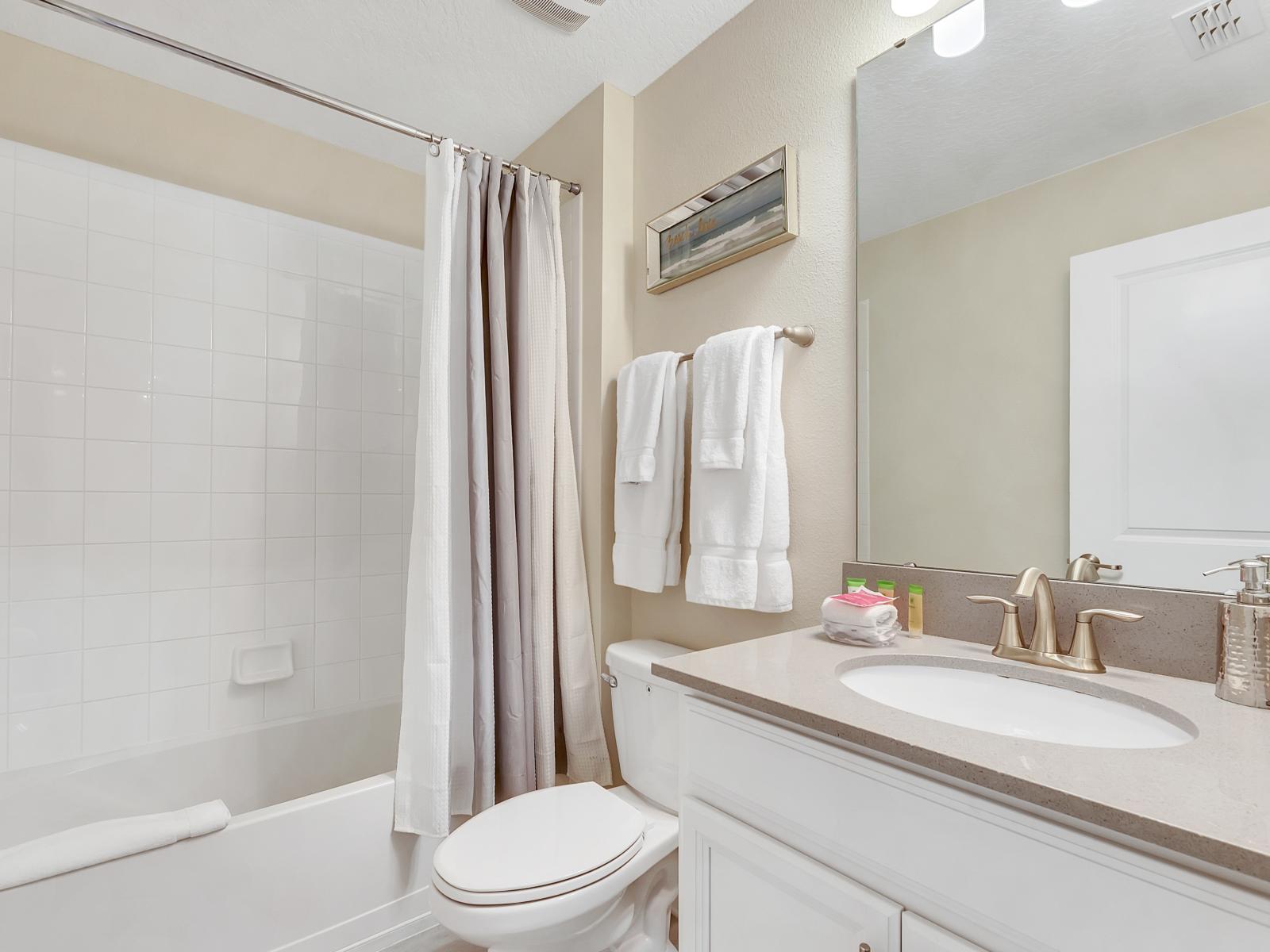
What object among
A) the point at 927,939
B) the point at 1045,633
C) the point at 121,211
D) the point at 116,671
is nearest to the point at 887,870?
the point at 927,939

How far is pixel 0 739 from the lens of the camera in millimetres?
1746

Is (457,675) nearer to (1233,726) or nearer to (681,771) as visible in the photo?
(681,771)

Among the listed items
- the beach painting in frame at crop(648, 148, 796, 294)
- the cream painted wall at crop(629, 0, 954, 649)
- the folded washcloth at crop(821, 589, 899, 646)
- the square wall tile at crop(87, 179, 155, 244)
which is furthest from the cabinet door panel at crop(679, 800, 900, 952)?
the square wall tile at crop(87, 179, 155, 244)

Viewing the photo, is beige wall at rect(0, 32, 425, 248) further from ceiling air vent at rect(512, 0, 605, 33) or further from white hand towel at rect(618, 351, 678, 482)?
white hand towel at rect(618, 351, 678, 482)

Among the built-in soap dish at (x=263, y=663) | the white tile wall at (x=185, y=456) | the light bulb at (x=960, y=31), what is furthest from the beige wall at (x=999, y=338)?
the built-in soap dish at (x=263, y=663)

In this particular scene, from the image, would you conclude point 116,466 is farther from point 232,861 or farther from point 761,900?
point 761,900

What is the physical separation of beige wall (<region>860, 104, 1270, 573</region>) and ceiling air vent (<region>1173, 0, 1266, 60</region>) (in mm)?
127

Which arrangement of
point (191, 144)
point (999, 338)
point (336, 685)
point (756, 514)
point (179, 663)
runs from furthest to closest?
point (336, 685)
point (191, 144)
point (179, 663)
point (756, 514)
point (999, 338)

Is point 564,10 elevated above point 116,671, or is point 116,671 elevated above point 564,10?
point 564,10

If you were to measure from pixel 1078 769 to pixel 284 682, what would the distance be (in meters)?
2.28

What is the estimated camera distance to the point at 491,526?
69.0 inches

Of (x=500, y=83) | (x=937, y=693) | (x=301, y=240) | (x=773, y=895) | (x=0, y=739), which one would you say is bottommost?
(x=0, y=739)

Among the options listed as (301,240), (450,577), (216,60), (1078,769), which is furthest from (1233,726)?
(301,240)

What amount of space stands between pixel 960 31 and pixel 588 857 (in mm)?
1782
